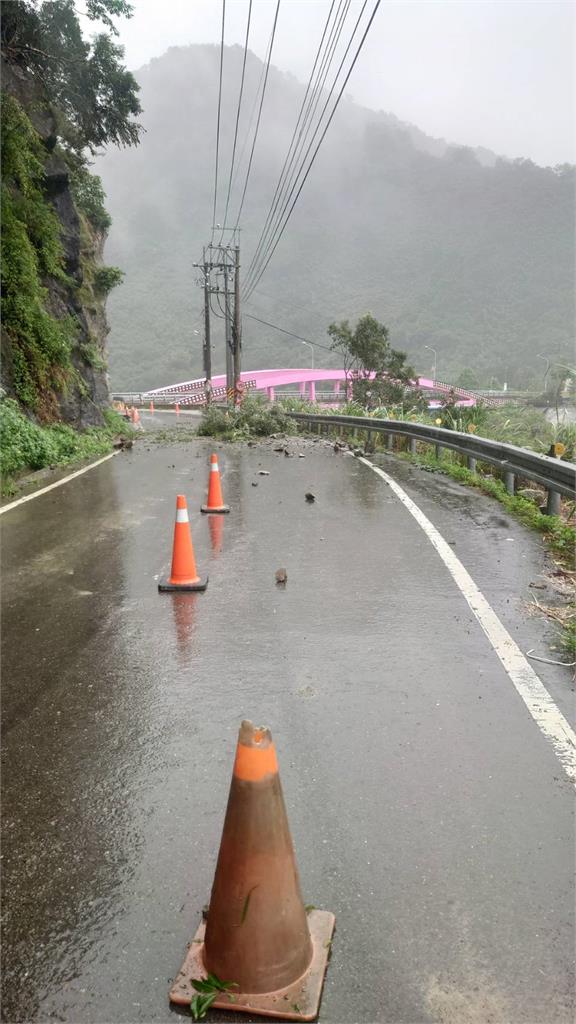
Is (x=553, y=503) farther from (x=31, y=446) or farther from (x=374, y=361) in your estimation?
(x=374, y=361)

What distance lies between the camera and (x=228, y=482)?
41.9 ft

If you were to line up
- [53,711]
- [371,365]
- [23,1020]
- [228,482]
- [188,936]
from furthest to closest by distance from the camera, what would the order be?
[371,365] < [228,482] < [53,711] < [188,936] < [23,1020]

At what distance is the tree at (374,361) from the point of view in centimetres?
4584

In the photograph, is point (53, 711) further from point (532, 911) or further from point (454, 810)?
point (532, 911)

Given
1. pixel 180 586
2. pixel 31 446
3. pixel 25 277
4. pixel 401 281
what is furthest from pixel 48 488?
pixel 401 281

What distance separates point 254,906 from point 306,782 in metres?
1.04

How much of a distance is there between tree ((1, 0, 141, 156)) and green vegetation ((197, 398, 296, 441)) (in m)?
9.75

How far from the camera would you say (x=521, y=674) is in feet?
13.8

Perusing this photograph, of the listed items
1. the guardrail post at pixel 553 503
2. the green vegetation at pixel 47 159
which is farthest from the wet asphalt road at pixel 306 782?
the green vegetation at pixel 47 159

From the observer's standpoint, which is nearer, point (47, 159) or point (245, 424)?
point (47, 159)

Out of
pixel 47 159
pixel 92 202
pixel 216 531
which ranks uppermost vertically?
pixel 92 202

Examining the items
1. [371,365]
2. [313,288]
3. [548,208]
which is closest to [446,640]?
[371,365]

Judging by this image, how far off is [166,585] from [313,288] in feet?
530

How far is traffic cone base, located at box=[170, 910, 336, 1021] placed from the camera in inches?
79.3
